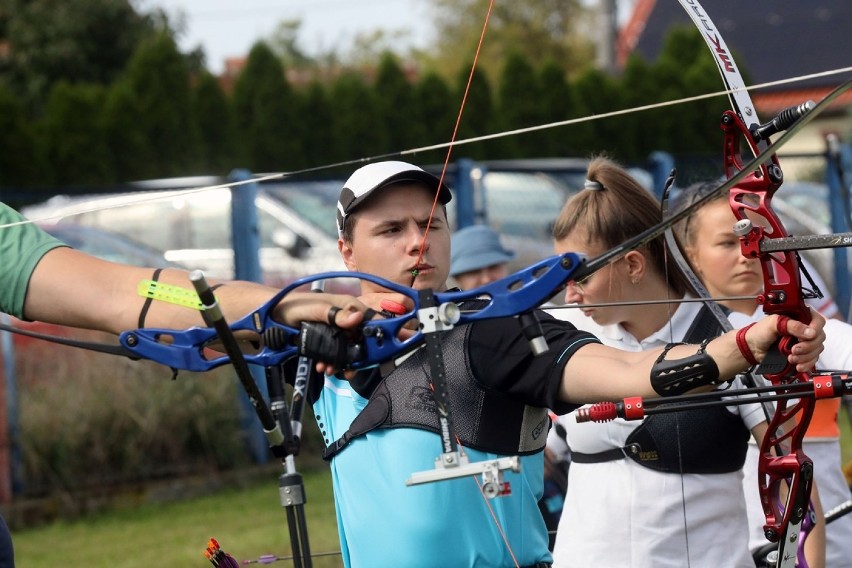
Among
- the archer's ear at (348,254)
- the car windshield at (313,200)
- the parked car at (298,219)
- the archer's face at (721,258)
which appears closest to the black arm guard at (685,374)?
the archer's ear at (348,254)

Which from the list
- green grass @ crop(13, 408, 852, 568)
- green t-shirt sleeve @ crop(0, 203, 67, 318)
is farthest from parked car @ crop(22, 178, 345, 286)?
green t-shirt sleeve @ crop(0, 203, 67, 318)

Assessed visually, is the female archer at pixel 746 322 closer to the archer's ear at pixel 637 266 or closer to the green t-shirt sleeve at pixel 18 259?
the archer's ear at pixel 637 266

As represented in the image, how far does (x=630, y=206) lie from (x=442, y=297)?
47.3 inches

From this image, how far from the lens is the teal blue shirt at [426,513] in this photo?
8.32 ft

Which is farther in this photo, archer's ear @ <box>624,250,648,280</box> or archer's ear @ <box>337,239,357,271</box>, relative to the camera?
archer's ear @ <box>624,250,648,280</box>

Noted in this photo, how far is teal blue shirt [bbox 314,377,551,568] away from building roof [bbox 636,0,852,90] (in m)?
1.18

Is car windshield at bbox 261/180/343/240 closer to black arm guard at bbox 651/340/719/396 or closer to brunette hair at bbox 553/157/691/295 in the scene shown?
brunette hair at bbox 553/157/691/295

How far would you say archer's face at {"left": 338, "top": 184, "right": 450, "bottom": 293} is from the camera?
275 cm

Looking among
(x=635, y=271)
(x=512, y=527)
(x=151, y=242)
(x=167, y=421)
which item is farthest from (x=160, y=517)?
(x=512, y=527)

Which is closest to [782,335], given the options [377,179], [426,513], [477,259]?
[426,513]

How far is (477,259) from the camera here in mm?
5891

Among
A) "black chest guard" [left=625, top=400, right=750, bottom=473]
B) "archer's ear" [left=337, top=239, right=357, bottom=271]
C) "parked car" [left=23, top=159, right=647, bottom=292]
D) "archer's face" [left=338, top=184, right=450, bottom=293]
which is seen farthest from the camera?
"parked car" [left=23, top=159, right=647, bottom=292]

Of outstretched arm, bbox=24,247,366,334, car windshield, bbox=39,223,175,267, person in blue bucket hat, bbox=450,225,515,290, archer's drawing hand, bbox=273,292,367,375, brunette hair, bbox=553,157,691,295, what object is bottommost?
archer's drawing hand, bbox=273,292,367,375

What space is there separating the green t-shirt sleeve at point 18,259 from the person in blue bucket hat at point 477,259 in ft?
11.3
